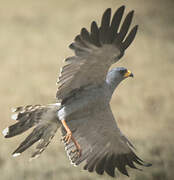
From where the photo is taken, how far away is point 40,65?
15.0 m

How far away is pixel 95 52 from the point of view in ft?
21.5


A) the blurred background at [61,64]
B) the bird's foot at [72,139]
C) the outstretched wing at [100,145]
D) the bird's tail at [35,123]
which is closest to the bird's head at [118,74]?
the outstretched wing at [100,145]

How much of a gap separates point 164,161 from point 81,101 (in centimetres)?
224

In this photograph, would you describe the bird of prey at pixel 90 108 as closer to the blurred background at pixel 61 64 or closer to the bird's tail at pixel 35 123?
the bird's tail at pixel 35 123

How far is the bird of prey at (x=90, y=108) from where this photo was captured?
21.2 feet

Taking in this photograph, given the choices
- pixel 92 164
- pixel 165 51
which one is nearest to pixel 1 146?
pixel 92 164

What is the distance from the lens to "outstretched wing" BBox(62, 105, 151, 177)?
24.5 feet

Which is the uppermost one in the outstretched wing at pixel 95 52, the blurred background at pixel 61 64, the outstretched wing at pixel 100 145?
the blurred background at pixel 61 64

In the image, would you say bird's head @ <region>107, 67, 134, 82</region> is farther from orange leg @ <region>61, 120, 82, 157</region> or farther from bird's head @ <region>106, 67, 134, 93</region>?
orange leg @ <region>61, 120, 82, 157</region>

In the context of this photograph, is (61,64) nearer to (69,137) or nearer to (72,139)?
(72,139)

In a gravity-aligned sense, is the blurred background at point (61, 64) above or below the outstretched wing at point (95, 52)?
above

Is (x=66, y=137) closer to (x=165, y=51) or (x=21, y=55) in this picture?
(x=21, y=55)

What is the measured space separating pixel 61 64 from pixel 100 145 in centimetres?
747

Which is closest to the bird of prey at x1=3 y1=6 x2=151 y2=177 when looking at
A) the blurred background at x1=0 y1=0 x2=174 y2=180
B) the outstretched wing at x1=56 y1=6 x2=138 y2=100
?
the outstretched wing at x1=56 y1=6 x2=138 y2=100
